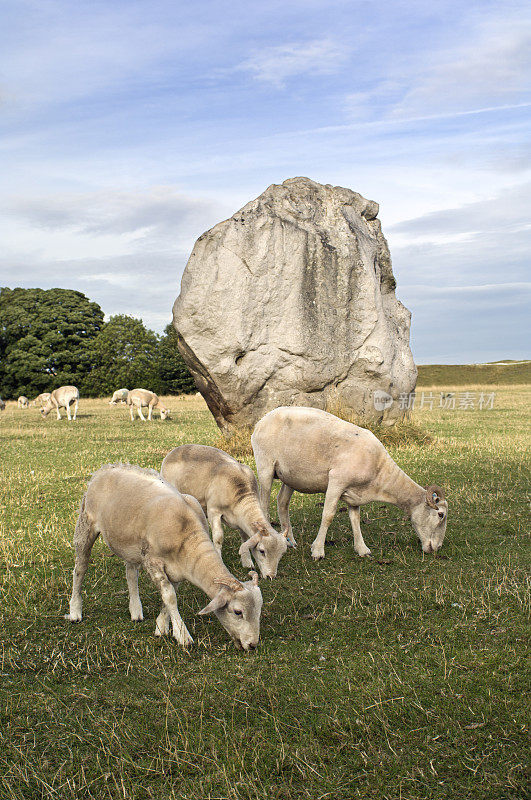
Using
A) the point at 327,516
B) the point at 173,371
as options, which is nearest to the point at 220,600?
the point at 327,516

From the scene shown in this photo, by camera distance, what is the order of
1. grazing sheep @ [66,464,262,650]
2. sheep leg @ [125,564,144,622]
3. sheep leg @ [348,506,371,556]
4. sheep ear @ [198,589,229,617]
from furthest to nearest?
sheep leg @ [348,506,371,556] < sheep leg @ [125,564,144,622] < grazing sheep @ [66,464,262,650] < sheep ear @ [198,589,229,617]

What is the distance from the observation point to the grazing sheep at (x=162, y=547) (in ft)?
17.7

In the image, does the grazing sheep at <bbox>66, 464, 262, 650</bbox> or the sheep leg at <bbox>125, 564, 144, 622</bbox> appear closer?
the grazing sheep at <bbox>66, 464, 262, 650</bbox>

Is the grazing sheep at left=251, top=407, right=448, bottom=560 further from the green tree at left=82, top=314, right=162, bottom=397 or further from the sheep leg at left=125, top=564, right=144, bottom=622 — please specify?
the green tree at left=82, top=314, right=162, bottom=397

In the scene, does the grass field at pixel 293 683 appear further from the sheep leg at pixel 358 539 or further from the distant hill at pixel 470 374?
the distant hill at pixel 470 374

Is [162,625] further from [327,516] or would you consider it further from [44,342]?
[44,342]

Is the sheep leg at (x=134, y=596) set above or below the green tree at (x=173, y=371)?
below

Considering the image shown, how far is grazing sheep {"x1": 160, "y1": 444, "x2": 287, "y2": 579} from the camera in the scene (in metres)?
6.76

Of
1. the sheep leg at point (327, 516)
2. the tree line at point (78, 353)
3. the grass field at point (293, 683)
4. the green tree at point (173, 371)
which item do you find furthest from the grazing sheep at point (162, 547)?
the green tree at point (173, 371)

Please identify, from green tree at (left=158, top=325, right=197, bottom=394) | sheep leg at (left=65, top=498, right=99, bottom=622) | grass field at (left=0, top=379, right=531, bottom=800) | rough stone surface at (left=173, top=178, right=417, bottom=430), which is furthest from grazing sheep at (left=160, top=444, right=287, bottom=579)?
green tree at (left=158, top=325, right=197, bottom=394)

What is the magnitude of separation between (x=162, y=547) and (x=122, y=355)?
2026 inches

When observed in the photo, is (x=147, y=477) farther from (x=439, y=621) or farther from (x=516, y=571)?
(x=516, y=571)

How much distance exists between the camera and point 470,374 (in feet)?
273

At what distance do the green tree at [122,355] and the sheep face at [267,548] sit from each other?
160 ft
